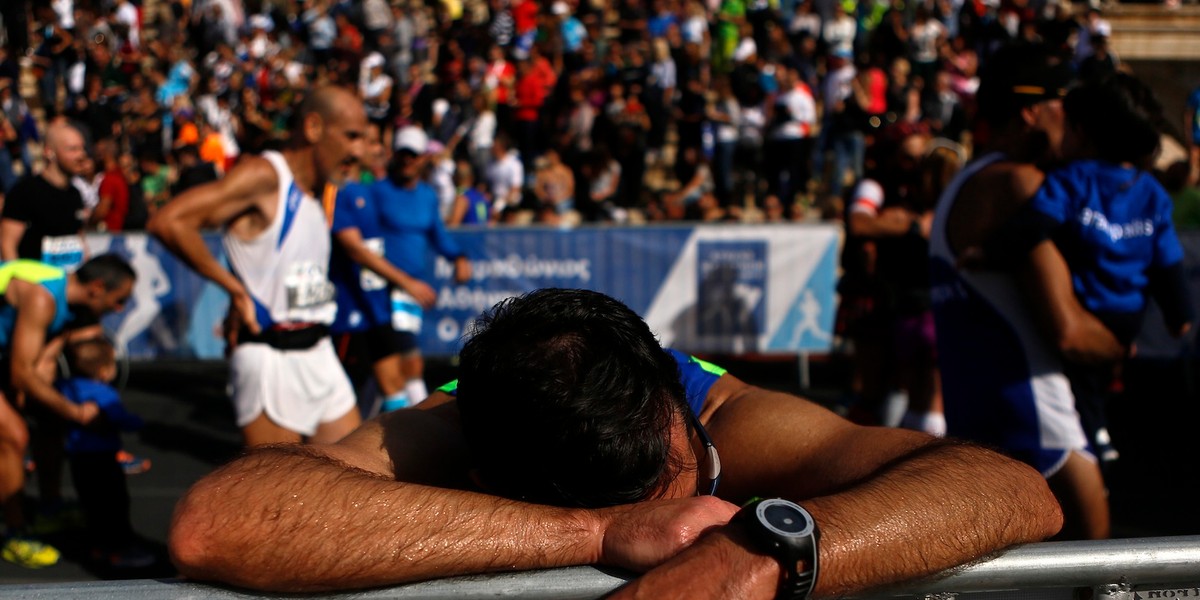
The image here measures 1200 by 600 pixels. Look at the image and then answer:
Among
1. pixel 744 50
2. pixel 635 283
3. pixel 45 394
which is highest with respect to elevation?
pixel 744 50

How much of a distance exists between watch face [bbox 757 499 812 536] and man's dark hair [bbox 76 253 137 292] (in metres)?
4.84

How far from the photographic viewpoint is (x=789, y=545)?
1.41 metres

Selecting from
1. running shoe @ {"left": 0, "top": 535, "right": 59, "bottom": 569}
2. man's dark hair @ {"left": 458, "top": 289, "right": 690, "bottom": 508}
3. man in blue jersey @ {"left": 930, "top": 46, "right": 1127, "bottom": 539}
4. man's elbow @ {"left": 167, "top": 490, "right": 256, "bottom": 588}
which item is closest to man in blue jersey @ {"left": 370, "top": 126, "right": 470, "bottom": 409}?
running shoe @ {"left": 0, "top": 535, "right": 59, "bottom": 569}

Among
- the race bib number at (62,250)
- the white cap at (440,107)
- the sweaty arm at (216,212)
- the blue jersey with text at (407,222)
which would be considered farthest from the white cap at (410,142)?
the white cap at (440,107)

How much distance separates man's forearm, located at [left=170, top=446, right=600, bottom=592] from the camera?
59.3 inches

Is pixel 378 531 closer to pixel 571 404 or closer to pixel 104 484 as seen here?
pixel 571 404

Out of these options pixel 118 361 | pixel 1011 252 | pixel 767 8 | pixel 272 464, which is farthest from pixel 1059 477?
pixel 767 8

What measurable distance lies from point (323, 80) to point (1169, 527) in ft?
46.2

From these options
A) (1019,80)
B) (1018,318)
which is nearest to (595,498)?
(1018,318)

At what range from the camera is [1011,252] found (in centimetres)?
327

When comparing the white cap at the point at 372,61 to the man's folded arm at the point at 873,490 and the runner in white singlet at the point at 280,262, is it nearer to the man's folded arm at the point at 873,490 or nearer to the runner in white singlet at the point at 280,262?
the runner in white singlet at the point at 280,262

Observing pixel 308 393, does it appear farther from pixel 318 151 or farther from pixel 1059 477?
pixel 1059 477

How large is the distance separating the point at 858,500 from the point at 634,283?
8213 mm

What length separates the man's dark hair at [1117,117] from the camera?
10.7 feet
